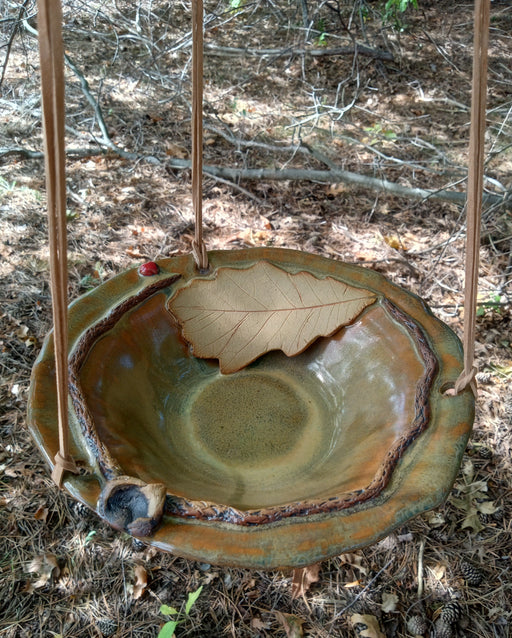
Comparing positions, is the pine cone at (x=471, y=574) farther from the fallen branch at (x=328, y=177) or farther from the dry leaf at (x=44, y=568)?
the fallen branch at (x=328, y=177)

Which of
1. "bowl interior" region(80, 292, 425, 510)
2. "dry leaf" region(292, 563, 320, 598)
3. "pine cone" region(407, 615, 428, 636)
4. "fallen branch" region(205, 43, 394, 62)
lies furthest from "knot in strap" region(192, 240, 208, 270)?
"fallen branch" region(205, 43, 394, 62)

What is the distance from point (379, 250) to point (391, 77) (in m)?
1.82

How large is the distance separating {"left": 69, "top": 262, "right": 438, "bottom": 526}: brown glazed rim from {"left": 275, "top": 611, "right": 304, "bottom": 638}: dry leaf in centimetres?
77

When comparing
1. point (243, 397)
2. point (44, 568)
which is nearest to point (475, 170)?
point (243, 397)

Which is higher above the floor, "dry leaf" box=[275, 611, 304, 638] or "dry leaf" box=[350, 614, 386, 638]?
"dry leaf" box=[350, 614, 386, 638]

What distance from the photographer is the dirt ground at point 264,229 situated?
1.50 metres

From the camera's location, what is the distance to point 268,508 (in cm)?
84

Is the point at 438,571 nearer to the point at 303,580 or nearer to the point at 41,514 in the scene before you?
the point at 303,580

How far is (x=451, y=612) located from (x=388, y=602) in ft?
0.53

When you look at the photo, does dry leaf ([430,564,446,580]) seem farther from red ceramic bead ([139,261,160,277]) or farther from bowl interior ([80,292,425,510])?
red ceramic bead ([139,261,160,277])

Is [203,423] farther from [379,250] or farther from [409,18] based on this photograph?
[409,18]

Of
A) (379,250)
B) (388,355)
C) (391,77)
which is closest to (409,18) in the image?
(391,77)

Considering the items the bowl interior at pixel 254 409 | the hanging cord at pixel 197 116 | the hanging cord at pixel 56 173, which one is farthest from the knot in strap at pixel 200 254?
the hanging cord at pixel 56 173

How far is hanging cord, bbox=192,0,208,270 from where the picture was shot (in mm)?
1140
